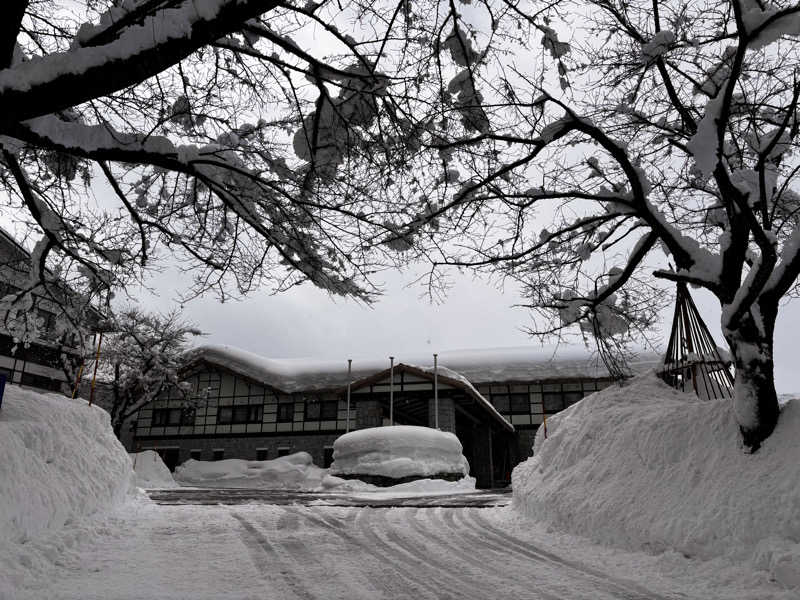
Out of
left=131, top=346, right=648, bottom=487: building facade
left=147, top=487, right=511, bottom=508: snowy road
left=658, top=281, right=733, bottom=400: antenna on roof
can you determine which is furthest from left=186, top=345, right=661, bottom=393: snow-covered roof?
left=658, top=281, right=733, bottom=400: antenna on roof

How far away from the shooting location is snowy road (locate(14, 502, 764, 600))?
4.24m

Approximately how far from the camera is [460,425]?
33.6 m

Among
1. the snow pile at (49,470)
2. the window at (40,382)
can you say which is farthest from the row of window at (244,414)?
the snow pile at (49,470)

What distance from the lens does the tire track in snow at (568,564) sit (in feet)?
14.1

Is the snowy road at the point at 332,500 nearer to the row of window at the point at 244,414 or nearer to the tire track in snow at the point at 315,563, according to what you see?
the tire track in snow at the point at 315,563

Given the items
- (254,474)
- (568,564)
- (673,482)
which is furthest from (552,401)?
(568,564)

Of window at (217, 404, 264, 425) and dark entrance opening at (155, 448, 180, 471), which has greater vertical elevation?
window at (217, 404, 264, 425)

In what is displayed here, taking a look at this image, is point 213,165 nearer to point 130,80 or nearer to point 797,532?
point 130,80

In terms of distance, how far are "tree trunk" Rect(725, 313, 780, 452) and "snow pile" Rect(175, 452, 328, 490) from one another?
18024 millimetres

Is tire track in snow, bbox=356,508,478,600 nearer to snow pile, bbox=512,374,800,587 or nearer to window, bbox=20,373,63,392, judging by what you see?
snow pile, bbox=512,374,800,587

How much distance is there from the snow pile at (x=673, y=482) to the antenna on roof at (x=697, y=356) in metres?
0.38

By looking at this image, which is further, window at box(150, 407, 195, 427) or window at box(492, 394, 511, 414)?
window at box(150, 407, 195, 427)

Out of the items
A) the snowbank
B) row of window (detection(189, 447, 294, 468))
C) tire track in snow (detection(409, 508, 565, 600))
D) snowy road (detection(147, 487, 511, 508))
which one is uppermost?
the snowbank

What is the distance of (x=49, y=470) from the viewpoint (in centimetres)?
618
